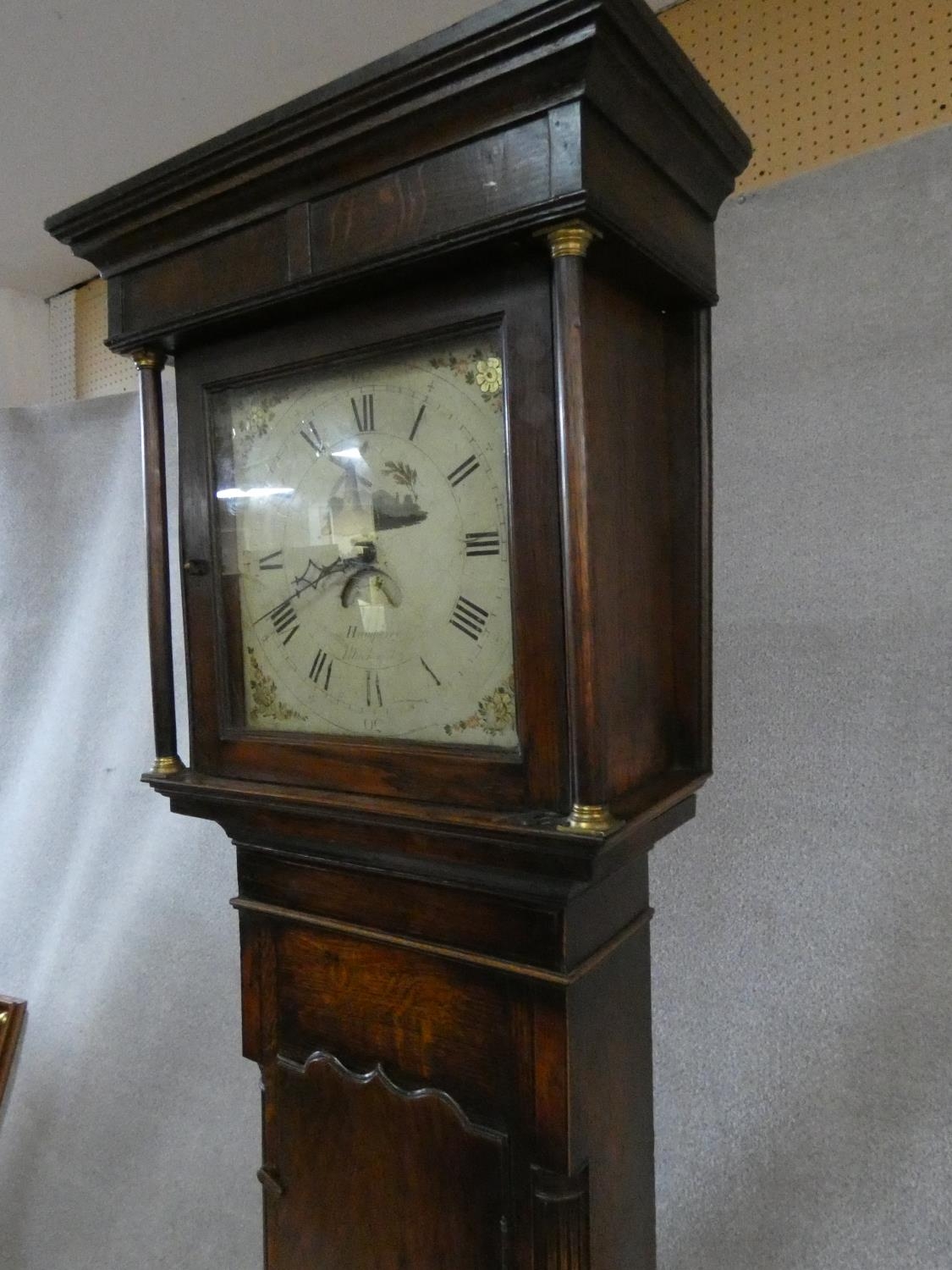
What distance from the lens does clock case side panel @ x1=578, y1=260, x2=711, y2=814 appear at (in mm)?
690

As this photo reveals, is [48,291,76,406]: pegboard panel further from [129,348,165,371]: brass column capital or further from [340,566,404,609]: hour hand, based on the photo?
[340,566,404,609]: hour hand

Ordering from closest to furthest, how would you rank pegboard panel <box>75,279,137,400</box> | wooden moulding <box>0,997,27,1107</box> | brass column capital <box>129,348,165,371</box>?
1. brass column capital <box>129,348,165,371</box>
2. wooden moulding <box>0,997,27,1107</box>
3. pegboard panel <box>75,279,137,400</box>

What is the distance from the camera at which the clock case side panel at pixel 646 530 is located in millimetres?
690

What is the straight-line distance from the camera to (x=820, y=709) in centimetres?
97

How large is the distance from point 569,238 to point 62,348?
1.58 metres

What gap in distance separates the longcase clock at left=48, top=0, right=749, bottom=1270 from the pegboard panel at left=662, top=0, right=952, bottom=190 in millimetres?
269

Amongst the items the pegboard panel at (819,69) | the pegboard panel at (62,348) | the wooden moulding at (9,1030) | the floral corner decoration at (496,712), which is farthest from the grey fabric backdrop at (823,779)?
the pegboard panel at (62,348)

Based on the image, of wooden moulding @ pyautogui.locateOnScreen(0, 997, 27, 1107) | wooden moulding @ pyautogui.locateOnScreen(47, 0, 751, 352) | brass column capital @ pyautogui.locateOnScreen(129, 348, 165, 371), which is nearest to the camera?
wooden moulding @ pyautogui.locateOnScreen(47, 0, 751, 352)

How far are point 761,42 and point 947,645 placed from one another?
73 centimetres

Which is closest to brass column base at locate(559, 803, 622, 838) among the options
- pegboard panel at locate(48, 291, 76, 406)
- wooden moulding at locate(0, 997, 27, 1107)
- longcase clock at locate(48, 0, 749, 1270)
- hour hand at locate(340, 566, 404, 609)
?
longcase clock at locate(48, 0, 749, 1270)

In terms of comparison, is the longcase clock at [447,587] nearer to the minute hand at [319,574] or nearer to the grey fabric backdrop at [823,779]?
the minute hand at [319,574]

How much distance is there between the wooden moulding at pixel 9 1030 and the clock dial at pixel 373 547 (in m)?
1.11

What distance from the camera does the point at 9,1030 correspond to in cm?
158

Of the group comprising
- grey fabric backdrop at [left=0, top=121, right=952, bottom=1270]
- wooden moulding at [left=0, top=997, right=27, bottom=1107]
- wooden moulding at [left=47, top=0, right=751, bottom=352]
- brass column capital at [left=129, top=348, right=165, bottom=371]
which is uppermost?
wooden moulding at [left=47, top=0, right=751, bottom=352]
